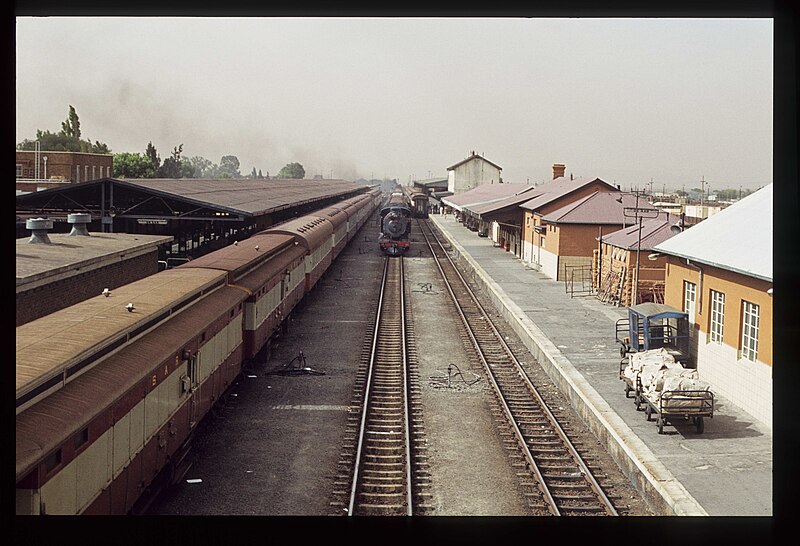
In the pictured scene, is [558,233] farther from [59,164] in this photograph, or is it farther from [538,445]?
[59,164]

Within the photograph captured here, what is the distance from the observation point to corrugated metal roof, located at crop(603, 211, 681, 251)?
27.9 metres

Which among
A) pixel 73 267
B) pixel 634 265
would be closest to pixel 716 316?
pixel 634 265

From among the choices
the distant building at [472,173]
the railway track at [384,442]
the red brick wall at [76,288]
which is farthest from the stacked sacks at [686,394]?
the distant building at [472,173]

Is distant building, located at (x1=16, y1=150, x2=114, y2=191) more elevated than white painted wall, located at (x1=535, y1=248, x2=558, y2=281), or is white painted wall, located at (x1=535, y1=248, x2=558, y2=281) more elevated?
distant building, located at (x1=16, y1=150, x2=114, y2=191)

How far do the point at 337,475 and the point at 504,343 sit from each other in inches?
462

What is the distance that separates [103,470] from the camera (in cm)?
813

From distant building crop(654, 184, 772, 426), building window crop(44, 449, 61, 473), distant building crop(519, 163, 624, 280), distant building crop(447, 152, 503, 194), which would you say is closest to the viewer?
building window crop(44, 449, 61, 473)

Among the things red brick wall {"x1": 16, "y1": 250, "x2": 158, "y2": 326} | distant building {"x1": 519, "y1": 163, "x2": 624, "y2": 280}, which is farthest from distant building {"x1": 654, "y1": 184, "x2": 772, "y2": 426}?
distant building {"x1": 519, "y1": 163, "x2": 624, "y2": 280}

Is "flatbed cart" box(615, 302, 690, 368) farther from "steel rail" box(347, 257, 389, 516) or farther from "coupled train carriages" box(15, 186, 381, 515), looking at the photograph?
"coupled train carriages" box(15, 186, 381, 515)

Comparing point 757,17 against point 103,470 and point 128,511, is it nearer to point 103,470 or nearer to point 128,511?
point 103,470

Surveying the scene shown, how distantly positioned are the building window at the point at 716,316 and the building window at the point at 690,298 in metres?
1.18

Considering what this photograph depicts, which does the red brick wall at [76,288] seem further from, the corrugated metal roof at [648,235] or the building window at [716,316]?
the corrugated metal roof at [648,235]

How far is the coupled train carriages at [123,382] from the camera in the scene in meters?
6.91

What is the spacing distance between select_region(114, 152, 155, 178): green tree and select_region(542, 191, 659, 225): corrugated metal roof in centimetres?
5172
